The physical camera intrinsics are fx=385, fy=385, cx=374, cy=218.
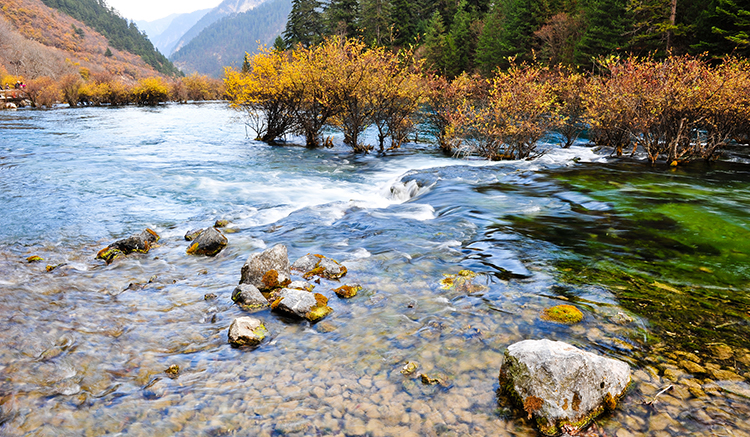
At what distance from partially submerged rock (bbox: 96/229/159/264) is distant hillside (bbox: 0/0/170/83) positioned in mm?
94418

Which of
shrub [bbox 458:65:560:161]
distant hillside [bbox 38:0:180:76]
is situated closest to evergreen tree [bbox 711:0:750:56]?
shrub [bbox 458:65:560:161]

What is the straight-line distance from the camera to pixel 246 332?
15.3 ft

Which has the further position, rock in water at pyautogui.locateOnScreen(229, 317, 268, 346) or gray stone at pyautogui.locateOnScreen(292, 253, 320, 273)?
gray stone at pyautogui.locateOnScreen(292, 253, 320, 273)

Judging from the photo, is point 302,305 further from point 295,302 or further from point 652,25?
point 652,25

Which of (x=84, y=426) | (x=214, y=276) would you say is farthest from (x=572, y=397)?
(x=214, y=276)

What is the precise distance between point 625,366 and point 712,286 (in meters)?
3.32

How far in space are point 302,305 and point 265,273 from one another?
3.88 ft

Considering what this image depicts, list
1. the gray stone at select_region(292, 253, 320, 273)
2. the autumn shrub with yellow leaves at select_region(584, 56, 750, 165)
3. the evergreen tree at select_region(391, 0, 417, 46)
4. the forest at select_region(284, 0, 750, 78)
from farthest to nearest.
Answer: the evergreen tree at select_region(391, 0, 417, 46) < the forest at select_region(284, 0, 750, 78) < the autumn shrub with yellow leaves at select_region(584, 56, 750, 165) < the gray stone at select_region(292, 253, 320, 273)

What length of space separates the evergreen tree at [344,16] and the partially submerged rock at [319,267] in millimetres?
64039

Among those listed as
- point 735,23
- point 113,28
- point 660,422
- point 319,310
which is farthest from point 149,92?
point 113,28

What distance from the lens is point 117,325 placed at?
4.98 m

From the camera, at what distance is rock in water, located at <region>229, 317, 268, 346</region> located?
4.62 meters

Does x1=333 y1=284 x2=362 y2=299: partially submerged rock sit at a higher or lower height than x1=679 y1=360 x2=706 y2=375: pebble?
lower

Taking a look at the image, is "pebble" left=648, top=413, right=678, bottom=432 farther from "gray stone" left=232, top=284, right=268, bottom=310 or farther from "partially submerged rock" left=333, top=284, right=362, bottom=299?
"gray stone" left=232, top=284, right=268, bottom=310
